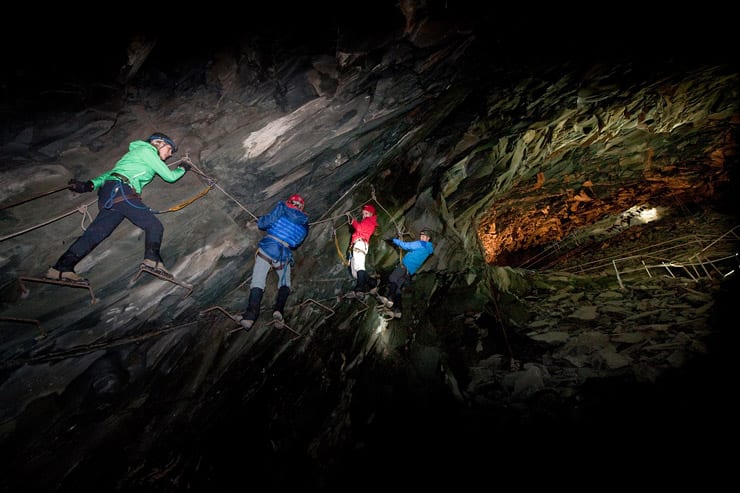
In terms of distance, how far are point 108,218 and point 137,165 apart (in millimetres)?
737

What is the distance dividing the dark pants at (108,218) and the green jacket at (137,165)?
3.5 inches

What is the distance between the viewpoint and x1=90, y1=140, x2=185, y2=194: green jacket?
143 inches

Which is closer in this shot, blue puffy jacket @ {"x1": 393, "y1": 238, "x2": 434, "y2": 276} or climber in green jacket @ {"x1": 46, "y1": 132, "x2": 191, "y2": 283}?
climber in green jacket @ {"x1": 46, "y1": 132, "x2": 191, "y2": 283}

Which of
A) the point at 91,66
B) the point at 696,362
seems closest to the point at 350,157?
the point at 91,66

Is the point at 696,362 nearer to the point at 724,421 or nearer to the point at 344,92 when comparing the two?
the point at 724,421

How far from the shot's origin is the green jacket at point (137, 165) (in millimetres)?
3639

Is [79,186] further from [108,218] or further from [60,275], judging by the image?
[60,275]

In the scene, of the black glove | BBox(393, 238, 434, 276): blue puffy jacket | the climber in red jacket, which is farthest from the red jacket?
the black glove

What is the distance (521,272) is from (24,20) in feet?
36.1

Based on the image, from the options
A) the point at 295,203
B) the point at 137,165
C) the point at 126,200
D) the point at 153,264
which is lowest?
the point at 153,264

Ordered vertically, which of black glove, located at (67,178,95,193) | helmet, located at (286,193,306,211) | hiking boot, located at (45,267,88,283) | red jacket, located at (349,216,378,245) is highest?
red jacket, located at (349,216,378,245)

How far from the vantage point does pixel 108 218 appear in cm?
367

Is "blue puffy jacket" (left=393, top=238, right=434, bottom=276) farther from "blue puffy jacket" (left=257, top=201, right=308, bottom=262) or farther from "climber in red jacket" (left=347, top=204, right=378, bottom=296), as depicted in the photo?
"blue puffy jacket" (left=257, top=201, right=308, bottom=262)

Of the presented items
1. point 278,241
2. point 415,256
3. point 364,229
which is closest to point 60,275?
point 278,241
